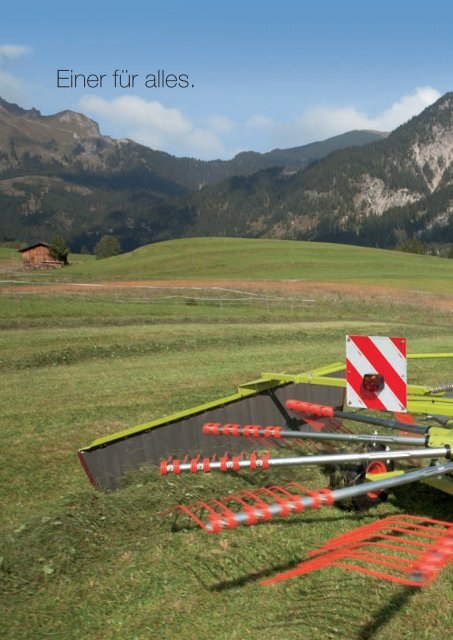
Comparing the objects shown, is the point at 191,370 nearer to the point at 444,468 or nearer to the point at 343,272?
the point at 444,468

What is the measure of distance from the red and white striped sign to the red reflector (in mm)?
24

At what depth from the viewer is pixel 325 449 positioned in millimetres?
8414

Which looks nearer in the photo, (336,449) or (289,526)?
(289,526)

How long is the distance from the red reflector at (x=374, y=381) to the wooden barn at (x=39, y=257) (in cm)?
12118

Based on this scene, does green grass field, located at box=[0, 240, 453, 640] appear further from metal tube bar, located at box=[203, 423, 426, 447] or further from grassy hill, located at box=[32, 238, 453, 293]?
grassy hill, located at box=[32, 238, 453, 293]

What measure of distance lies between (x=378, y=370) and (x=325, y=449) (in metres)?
2.07

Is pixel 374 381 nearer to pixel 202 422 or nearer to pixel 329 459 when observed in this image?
pixel 329 459

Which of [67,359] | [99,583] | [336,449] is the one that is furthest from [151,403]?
[99,583]

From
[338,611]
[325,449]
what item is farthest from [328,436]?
[325,449]

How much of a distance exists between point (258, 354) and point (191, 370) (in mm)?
3633

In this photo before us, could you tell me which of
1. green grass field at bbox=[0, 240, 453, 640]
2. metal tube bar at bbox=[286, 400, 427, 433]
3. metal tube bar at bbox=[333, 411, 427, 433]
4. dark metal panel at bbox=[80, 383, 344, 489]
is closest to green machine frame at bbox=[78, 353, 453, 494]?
dark metal panel at bbox=[80, 383, 344, 489]

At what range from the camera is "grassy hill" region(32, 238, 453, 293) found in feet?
262

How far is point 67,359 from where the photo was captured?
702 inches

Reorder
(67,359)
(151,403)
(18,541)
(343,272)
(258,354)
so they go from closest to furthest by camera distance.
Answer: (18,541)
(151,403)
(67,359)
(258,354)
(343,272)
